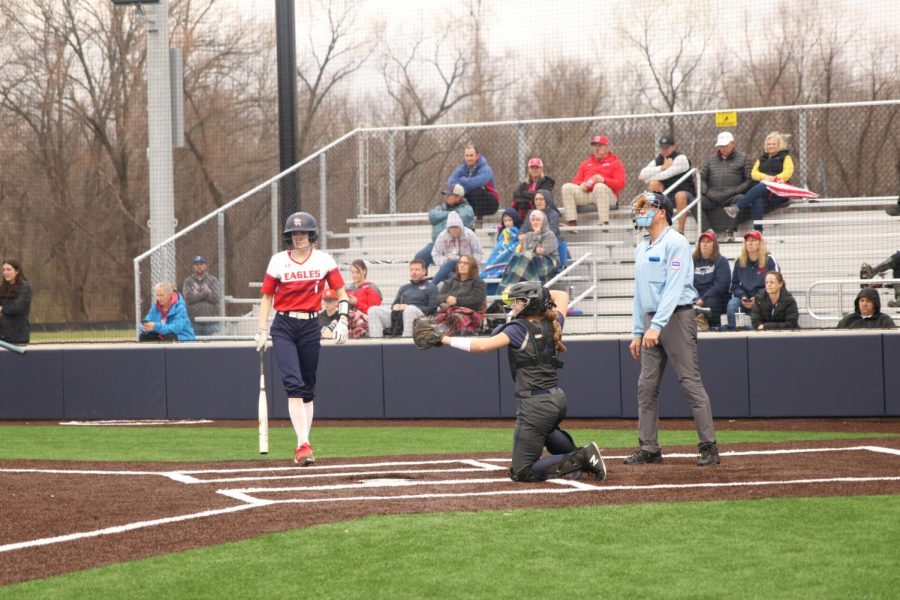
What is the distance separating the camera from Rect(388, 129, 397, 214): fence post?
20281mm

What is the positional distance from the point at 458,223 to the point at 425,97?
45.1 ft

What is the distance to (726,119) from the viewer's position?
18.1 meters

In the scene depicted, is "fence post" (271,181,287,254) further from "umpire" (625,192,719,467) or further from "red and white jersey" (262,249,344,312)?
"umpire" (625,192,719,467)

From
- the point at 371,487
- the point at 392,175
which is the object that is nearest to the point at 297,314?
the point at 371,487

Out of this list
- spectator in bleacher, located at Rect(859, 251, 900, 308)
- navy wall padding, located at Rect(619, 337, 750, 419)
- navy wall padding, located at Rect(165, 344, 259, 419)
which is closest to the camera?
navy wall padding, located at Rect(619, 337, 750, 419)

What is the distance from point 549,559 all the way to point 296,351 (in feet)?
14.6

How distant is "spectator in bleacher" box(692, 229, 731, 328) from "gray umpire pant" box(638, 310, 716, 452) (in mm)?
5631

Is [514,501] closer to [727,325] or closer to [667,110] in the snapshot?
[727,325]

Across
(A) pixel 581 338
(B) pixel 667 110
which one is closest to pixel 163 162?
(A) pixel 581 338

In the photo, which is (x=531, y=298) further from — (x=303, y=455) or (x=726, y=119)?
(x=726, y=119)

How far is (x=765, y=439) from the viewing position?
11375 millimetres

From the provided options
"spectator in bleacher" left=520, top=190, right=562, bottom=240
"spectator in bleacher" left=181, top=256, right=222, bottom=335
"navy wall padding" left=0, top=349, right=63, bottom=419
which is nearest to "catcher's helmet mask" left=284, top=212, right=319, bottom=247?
"spectator in bleacher" left=181, top=256, right=222, bottom=335

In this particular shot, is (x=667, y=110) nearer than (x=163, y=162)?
No

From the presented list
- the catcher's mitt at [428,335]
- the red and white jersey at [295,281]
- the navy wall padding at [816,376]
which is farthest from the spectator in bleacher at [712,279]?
the catcher's mitt at [428,335]
